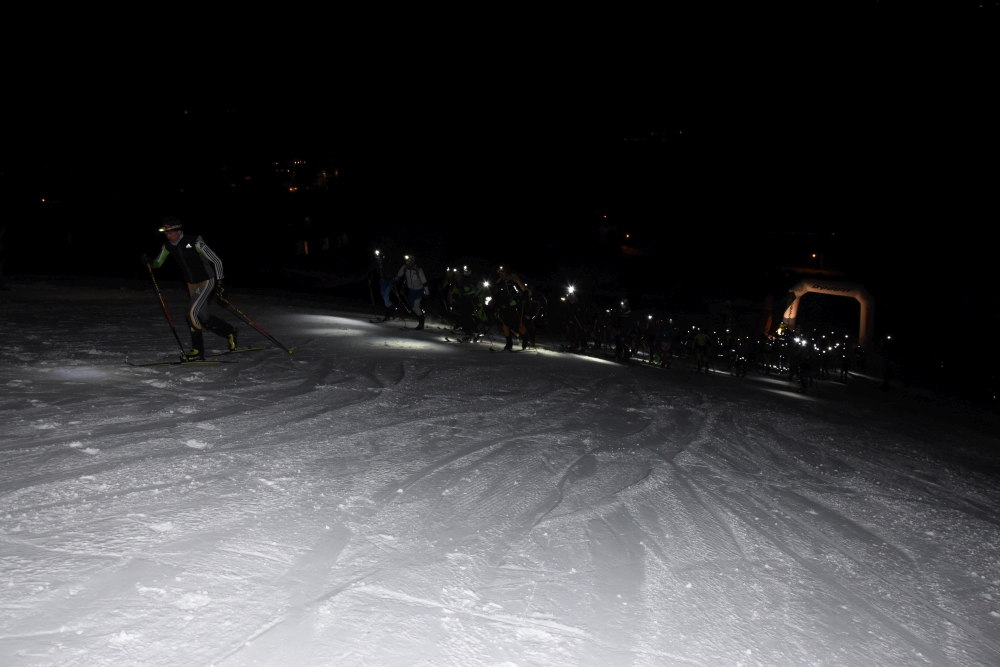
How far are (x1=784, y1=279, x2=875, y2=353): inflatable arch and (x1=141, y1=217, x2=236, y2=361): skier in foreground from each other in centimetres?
2245

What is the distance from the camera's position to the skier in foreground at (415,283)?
52.3ft

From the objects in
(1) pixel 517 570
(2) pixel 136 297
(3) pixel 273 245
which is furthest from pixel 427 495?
(3) pixel 273 245

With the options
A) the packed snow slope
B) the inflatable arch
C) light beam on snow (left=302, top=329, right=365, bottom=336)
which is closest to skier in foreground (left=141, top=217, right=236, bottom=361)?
the packed snow slope

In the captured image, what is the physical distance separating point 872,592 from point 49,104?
32.8m

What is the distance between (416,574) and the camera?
346cm

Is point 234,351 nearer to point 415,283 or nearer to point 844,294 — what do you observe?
point 415,283

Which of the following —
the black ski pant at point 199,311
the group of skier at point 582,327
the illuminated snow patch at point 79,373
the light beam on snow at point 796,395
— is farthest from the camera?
the group of skier at point 582,327

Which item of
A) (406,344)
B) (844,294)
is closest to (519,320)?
(406,344)

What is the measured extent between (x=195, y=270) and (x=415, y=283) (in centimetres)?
711

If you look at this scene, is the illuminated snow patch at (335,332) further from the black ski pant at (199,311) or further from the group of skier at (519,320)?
the black ski pant at (199,311)

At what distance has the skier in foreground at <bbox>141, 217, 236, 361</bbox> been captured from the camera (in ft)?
29.3

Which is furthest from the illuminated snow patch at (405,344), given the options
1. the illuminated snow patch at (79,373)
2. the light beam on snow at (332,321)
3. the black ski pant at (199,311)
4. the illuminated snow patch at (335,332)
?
the illuminated snow patch at (79,373)

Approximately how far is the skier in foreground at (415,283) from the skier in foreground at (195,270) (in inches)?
262

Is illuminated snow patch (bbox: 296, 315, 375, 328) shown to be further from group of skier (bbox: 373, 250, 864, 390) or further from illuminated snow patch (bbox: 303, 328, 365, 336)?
group of skier (bbox: 373, 250, 864, 390)
